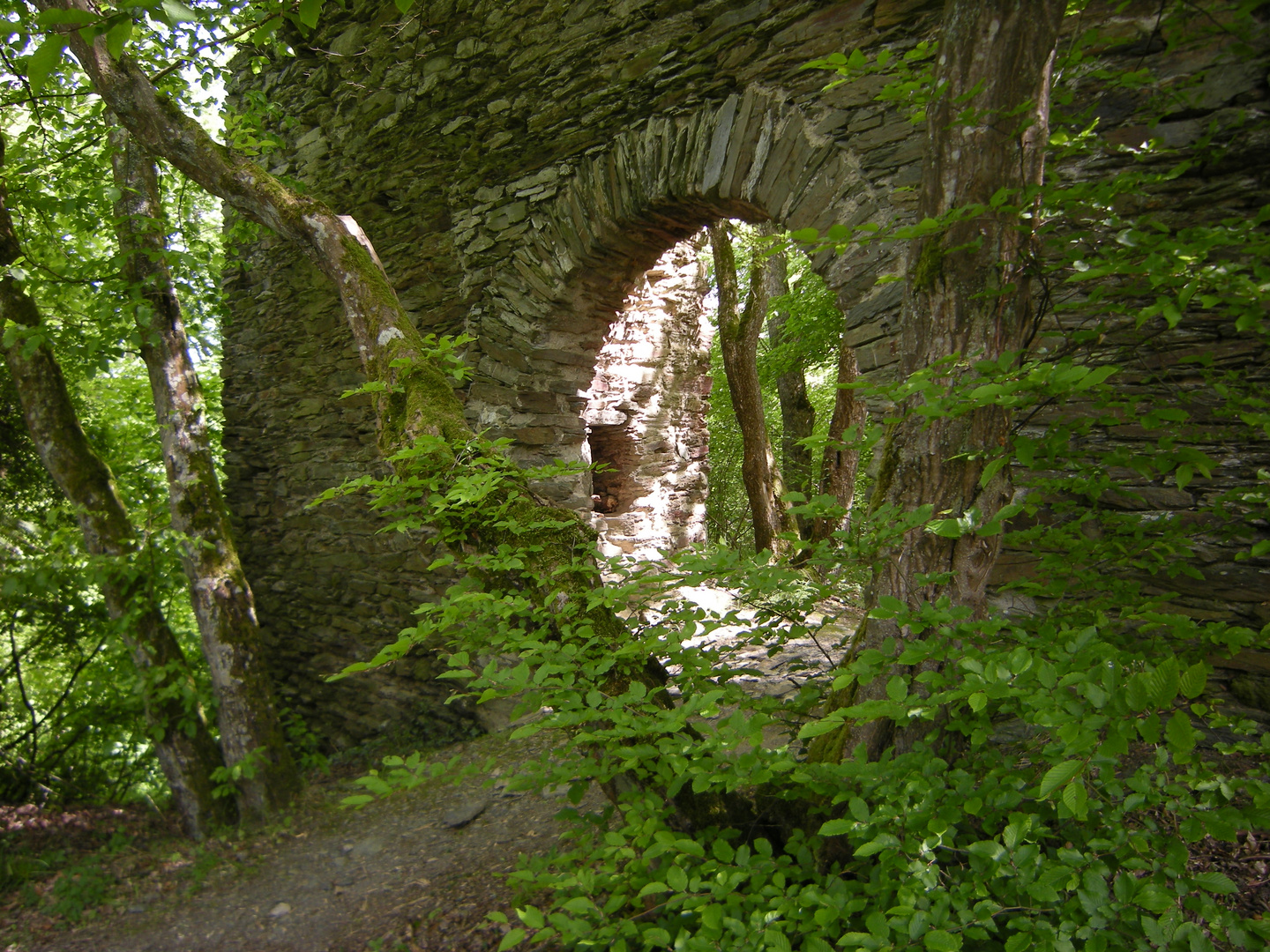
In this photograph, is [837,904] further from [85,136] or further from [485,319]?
[85,136]

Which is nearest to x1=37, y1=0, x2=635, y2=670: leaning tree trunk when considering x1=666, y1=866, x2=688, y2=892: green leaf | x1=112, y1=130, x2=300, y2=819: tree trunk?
x1=666, y1=866, x2=688, y2=892: green leaf

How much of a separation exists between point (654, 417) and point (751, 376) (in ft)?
4.13

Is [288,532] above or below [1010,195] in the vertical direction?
below

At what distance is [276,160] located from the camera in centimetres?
529

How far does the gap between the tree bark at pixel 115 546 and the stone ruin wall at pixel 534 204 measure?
1.18m

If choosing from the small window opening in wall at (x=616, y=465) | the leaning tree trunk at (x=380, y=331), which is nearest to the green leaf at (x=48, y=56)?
the leaning tree trunk at (x=380, y=331)

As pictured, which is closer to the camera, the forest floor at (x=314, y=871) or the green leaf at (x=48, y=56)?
the green leaf at (x=48, y=56)

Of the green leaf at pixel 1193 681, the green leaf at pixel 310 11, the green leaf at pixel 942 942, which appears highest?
the green leaf at pixel 310 11

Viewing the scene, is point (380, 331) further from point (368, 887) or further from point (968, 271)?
point (368, 887)

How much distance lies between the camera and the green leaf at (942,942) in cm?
118

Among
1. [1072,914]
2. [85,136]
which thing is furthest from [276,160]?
[1072,914]

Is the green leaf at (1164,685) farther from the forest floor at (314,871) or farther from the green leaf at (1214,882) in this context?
the forest floor at (314,871)

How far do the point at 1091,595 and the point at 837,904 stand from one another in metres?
1.54

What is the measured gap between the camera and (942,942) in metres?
1.18
